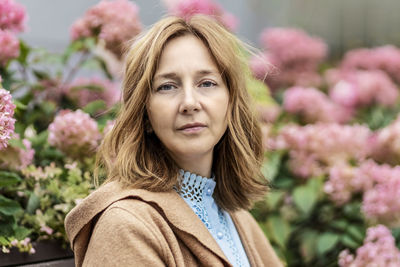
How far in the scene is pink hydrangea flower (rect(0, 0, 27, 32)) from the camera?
7.13ft

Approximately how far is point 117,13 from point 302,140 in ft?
3.39

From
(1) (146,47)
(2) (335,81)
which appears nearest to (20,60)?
(1) (146,47)

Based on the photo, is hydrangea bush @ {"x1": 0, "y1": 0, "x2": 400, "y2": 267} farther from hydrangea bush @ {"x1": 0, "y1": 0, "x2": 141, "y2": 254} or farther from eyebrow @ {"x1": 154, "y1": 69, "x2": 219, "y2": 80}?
eyebrow @ {"x1": 154, "y1": 69, "x2": 219, "y2": 80}

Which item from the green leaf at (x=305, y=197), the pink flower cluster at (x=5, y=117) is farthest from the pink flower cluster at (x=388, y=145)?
the pink flower cluster at (x=5, y=117)

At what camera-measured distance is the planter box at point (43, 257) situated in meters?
1.75

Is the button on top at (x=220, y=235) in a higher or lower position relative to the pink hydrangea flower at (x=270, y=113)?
lower

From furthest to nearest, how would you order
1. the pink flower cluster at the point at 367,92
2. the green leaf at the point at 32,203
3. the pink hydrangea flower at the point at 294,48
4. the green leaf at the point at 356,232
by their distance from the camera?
the pink hydrangea flower at the point at 294,48, the pink flower cluster at the point at 367,92, the green leaf at the point at 356,232, the green leaf at the point at 32,203

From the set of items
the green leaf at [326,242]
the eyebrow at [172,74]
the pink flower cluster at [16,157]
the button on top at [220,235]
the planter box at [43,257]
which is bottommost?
the green leaf at [326,242]

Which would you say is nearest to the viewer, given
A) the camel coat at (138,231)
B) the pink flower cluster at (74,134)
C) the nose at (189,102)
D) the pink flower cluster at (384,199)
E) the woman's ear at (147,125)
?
the camel coat at (138,231)

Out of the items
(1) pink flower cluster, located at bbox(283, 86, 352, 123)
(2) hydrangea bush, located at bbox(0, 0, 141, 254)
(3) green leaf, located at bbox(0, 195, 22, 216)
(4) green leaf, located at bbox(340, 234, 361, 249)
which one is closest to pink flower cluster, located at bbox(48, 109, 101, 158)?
(2) hydrangea bush, located at bbox(0, 0, 141, 254)

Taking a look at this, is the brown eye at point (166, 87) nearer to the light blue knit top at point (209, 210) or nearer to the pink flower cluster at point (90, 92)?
the light blue knit top at point (209, 210)

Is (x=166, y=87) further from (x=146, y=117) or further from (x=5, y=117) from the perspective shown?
(x=5, y=117)

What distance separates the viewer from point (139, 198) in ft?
4.88

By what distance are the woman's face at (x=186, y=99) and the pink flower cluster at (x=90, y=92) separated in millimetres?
1011
